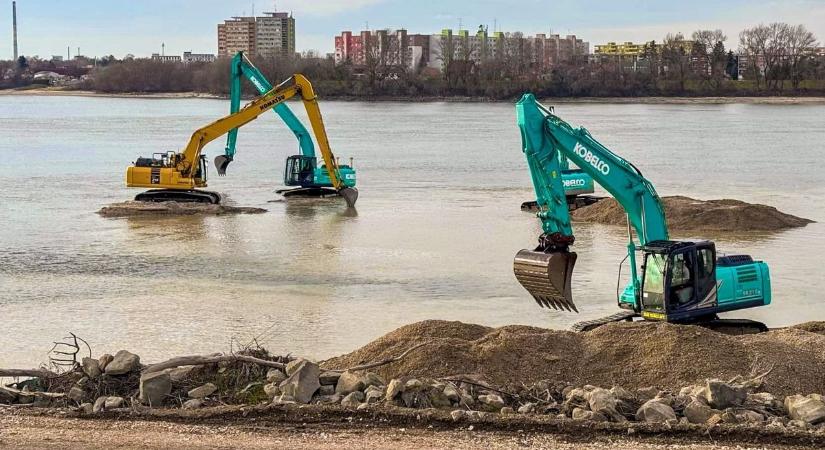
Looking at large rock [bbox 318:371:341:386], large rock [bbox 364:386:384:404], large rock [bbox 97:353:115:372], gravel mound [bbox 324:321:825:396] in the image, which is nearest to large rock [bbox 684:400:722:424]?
gravel mound [bbox 324:321:825:396]

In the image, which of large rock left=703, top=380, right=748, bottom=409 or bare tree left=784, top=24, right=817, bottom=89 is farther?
bare tree left=784, top=24, right=817, bottom=89

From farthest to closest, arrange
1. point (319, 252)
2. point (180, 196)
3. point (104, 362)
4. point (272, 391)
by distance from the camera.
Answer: point (180, 196), point (319, 252), point (104, 362), point (272, 391)

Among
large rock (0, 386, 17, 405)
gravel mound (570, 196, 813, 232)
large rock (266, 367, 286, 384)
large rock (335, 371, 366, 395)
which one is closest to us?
large rock (335, 371, 366, 395)

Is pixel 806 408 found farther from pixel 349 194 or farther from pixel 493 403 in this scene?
pixel 349 194

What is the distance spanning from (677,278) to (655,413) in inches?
164

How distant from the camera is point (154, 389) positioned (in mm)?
11617

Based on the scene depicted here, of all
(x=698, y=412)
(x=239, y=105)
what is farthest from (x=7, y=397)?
(x=239, y=105)

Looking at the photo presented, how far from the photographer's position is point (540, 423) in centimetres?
1062

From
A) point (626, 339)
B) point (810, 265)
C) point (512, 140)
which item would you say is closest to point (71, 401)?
point (626, 339)

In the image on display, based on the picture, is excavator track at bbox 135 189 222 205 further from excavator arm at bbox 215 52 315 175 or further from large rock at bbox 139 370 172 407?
large rock at bbox 139 370 172 407

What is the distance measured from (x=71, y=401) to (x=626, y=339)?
5.91 meters

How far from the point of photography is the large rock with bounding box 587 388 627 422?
10867mm

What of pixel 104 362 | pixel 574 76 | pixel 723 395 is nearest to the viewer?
pixel 723 395

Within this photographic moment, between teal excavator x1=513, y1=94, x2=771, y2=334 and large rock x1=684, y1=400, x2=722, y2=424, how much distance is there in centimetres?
332
